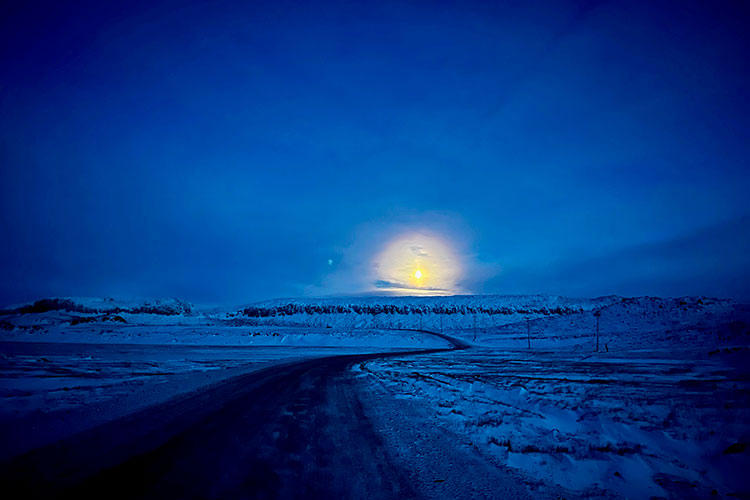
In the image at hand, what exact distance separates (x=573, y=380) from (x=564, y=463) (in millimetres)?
11803

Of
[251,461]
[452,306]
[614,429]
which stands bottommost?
[452,306]

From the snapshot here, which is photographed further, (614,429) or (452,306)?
(452,306)

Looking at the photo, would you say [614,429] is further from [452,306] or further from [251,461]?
[452,306]

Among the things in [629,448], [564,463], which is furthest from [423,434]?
[629,448]

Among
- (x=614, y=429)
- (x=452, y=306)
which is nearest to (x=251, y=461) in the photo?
(x=614, y=429)

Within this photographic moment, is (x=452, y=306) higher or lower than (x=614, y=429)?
lower

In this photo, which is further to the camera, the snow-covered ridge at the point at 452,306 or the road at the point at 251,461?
the snow-covered ridge at the point at 452,306

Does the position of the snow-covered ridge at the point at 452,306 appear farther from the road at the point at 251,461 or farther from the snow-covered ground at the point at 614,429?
the road at the point at 251,461

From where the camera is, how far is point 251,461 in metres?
5.98

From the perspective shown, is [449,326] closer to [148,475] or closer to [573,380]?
[573,380]

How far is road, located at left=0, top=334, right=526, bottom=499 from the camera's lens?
4797 millimetres

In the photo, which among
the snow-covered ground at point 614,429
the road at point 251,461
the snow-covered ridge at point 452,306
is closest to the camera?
the road at point 251,461

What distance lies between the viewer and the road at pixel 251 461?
4.80 metres

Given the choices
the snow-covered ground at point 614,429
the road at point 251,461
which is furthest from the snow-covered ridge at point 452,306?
the road at point 251,461
